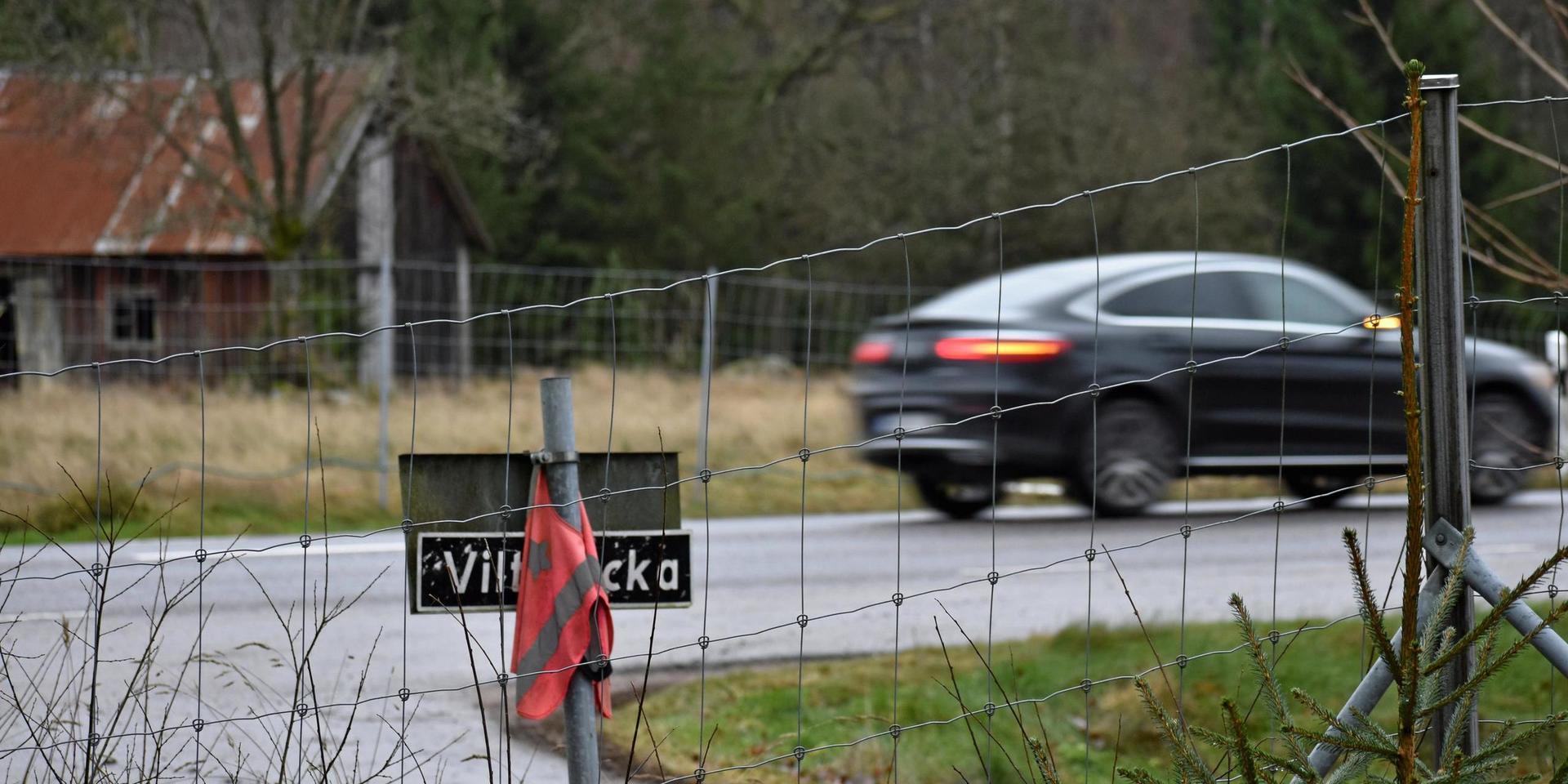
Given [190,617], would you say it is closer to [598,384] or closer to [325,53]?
[598,384]

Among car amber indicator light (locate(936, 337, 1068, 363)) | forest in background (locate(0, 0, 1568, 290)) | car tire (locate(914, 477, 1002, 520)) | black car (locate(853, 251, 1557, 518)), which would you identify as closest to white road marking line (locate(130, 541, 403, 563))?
black car (locate(853, 251, 1557, 518))

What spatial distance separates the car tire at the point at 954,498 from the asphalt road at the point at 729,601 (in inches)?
5.5

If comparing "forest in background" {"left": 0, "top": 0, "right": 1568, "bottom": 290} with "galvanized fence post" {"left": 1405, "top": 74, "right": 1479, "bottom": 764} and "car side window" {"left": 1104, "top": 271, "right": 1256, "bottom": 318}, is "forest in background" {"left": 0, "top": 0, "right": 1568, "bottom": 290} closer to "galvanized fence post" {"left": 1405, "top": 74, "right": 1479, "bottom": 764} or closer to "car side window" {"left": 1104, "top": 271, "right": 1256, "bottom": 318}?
"car side window" {"left": 1104, "top": 271, "right": 1256, "bottom": 318}

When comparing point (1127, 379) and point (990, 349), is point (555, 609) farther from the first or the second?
point (1127, 379)

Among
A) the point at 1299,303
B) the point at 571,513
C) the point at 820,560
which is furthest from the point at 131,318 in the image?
the point at 571,513

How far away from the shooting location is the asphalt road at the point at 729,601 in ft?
16.5

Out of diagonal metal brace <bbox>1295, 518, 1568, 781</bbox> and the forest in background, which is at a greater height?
the forest in background

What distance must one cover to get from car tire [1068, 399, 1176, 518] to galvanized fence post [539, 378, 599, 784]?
6.78 m

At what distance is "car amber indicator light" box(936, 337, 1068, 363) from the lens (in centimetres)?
895

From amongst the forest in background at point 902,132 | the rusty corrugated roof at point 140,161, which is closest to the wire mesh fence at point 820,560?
the rusty corrugated roof at point 140,161

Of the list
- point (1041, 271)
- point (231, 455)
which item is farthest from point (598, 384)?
point (1041, 271)

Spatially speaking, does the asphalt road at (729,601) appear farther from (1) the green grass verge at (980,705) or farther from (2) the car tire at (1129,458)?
(1) the green grass verge at (980,705)

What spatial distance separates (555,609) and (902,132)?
3017cm

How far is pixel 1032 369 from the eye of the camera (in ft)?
29.6
